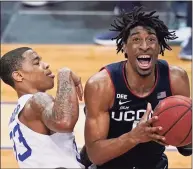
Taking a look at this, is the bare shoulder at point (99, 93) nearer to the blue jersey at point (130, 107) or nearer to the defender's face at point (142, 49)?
the blue jersey at point (130, 107)

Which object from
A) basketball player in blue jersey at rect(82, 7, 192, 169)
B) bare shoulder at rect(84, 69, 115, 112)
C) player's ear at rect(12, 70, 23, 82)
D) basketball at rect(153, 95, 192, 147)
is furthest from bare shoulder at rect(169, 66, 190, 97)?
player's ear at rect(12, 70, 23, 82)

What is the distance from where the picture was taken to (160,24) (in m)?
3.23

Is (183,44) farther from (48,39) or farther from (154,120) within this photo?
(154,120)

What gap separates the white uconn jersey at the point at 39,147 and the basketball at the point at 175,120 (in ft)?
1.77

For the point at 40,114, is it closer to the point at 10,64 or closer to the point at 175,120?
the point at 10,64

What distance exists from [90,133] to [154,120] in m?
0.50

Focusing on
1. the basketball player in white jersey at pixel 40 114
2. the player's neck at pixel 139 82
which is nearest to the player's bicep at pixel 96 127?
the basketball player in white jersey at pixel 40 114

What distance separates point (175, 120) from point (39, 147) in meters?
0.72

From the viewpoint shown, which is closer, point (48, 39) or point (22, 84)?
point (22, 84)

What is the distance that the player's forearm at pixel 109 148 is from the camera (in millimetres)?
3025

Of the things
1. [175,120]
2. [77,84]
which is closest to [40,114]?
[77,84]

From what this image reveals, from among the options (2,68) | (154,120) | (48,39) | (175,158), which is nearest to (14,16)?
(48,39)

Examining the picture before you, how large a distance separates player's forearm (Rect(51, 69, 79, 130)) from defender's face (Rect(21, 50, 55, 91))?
0.99ft

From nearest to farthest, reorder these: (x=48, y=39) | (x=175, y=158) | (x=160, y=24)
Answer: (x=160, y=24) → (x=175, y=158) → (x=48, y=39)
